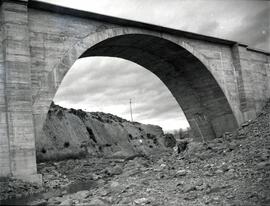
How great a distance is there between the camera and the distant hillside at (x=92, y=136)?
2879 cm

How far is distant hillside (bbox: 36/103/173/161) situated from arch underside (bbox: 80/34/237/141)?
1137 centimetres

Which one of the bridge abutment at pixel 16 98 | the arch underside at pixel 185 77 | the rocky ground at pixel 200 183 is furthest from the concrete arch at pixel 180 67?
the rocky ground at pixel 200 183

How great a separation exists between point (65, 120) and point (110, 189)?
23.3 metres

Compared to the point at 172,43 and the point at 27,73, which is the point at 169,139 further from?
the point at 27,73

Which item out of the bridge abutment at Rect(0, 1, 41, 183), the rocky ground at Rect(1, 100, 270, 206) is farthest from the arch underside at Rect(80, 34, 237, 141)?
the rocky ground at Rect(1, 100, 270, 206)

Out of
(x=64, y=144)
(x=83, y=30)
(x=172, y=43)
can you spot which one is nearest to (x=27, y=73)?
(x=83, y=30)

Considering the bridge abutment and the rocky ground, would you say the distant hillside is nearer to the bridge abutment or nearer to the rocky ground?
the bridge abutment

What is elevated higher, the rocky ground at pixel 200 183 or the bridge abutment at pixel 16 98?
the bridge abutment at pixel 16 98

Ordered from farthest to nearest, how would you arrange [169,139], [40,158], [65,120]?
[169,139] → [65,120] → [40,158]

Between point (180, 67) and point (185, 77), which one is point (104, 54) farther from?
point (185, 77)

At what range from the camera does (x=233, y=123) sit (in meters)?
18.5

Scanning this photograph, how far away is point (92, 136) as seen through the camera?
34.2 metres

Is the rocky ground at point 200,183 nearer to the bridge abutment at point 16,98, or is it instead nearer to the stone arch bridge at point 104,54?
the bridge abutment at point 16,98

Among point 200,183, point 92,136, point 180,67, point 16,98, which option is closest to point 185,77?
point 180,67
